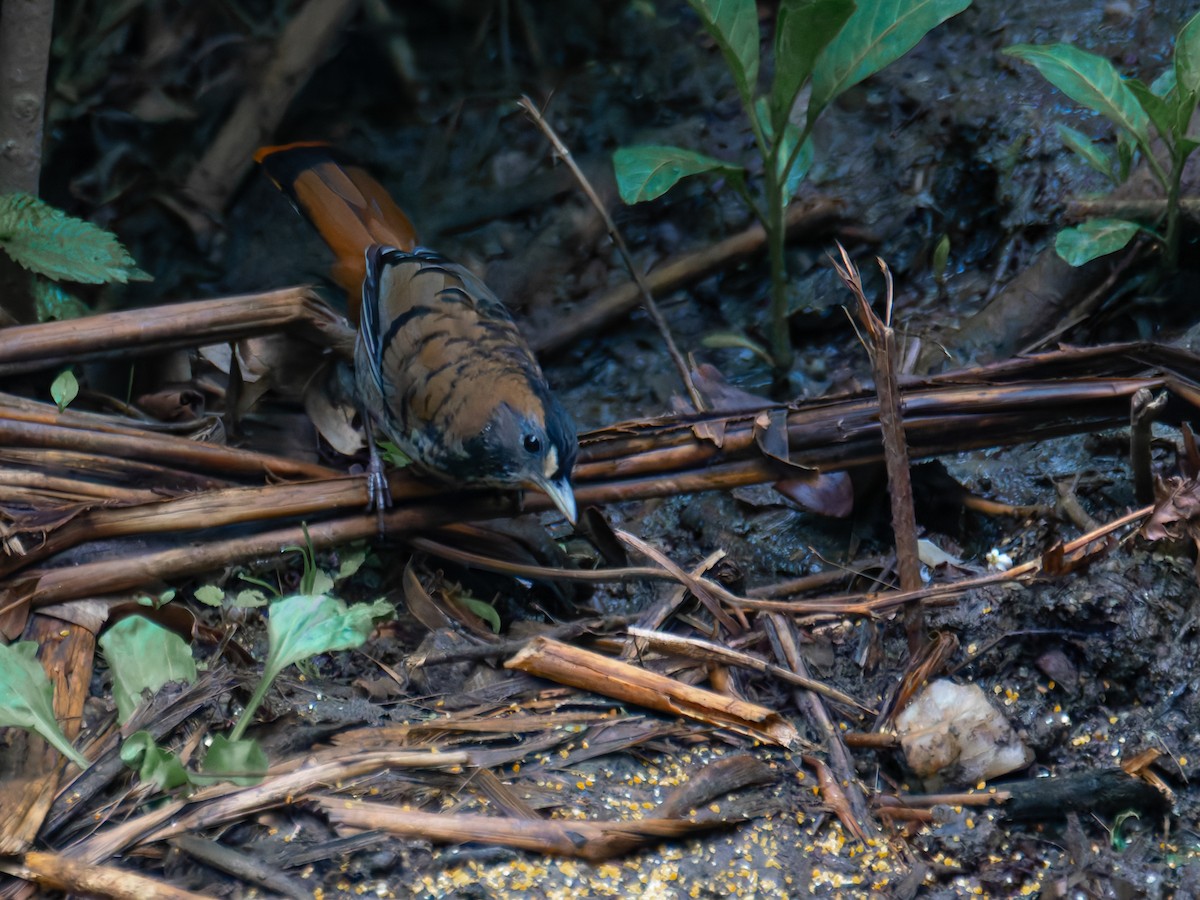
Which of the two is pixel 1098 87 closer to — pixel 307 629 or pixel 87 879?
pixel 307 629

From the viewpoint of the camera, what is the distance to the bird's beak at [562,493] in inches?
134

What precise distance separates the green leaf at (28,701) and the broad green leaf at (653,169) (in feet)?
7.68

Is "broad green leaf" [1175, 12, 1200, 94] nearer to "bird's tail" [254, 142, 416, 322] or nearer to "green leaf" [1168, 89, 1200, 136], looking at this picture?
"green leaf" [1168, 89, 1200, 136]

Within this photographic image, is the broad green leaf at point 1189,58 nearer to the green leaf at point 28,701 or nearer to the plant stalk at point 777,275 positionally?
the plant stalk at point 777,275

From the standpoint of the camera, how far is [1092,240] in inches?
155

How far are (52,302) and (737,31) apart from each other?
2.69 m

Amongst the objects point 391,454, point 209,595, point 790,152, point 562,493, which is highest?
point 790,152

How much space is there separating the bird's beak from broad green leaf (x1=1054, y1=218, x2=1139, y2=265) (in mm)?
1881

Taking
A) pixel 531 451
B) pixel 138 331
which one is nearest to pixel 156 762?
pixel 531 451

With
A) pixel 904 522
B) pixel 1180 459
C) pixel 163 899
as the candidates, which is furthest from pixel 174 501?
pixel 1180 459

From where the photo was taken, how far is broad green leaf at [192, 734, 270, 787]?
2404 millimetres

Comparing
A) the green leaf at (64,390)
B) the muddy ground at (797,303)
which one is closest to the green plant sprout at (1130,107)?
the muddy ground at (797,303)

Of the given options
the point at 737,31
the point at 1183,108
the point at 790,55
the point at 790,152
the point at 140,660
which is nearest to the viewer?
the point at 140,660

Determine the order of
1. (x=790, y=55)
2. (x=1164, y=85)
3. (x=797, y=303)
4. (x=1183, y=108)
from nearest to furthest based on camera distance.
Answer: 1. (x=1183, y=108)
2. (x=790, y=55)
3. (x=1164, y=85)
4. (x=797, y=303)
